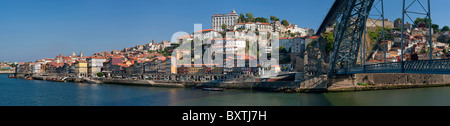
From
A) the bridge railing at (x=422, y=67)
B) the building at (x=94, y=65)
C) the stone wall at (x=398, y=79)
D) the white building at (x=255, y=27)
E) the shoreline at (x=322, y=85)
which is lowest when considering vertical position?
the shoreline at (x=322, y=85)

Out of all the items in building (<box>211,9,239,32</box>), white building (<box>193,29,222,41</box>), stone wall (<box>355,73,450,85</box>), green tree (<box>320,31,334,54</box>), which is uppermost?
building (<box>211,9,239,32</box>)

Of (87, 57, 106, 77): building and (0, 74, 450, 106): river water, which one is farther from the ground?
(87, 57, 106, 77): building

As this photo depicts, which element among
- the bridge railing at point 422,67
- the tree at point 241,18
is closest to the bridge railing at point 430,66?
the bridge railing at point 422,67

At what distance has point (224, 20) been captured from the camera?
61719mm

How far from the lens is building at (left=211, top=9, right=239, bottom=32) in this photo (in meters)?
61.1

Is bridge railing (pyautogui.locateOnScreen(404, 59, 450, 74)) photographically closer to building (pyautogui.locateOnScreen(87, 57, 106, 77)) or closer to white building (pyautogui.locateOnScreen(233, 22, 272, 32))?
white building (pyautogui.locateOnScreen(233, 22, 272, 32))

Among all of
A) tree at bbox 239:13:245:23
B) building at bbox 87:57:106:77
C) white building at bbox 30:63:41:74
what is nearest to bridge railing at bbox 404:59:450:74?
building at bbox 87:57:106:77

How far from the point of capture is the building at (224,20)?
61.1 meters

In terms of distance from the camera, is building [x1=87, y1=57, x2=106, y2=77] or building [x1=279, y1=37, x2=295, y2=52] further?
building [x1=87, y1=57, x2=106, y2=77]

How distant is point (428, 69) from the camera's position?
25.1 ft

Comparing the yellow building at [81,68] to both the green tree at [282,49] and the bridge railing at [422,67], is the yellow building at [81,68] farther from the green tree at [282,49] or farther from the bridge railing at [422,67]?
the bridge railing at [422,67]

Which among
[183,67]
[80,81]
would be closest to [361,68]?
[183,67]

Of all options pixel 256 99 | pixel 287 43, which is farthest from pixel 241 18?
pixel 256 99

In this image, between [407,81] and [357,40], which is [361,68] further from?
[407,81]
